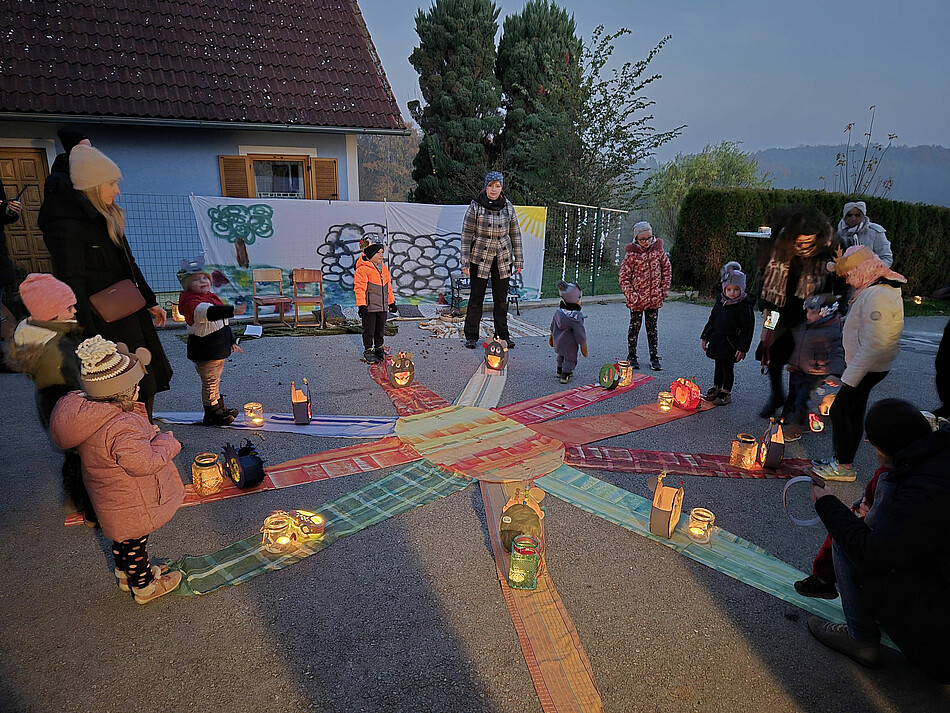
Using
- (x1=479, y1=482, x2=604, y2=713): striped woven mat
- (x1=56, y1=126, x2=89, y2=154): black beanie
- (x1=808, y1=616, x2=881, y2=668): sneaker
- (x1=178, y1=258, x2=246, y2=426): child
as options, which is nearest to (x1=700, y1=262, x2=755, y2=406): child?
(x1=808, y1=616, x2=881, y2=668): sneaker

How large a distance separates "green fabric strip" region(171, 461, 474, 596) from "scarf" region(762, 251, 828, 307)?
342cm

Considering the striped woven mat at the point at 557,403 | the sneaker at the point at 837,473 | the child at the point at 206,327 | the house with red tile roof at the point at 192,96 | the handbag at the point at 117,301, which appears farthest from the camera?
the house with red tile roof at the point at 192,96

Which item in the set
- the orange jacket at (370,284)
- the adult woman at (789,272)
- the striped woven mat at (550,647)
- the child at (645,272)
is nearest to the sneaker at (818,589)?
the striped woven mat at (550,647)

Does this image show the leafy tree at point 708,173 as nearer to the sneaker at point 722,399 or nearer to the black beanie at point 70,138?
the sneaker at point 722,399

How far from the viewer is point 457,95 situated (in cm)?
2041

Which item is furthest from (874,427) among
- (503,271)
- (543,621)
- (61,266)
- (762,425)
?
(503,271)

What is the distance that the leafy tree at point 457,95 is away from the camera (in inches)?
802

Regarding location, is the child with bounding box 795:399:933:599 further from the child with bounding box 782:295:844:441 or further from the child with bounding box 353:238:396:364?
the child with bounding box 353:238:396:364

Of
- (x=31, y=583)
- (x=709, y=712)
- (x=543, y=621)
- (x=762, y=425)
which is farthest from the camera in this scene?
(x=762, y=425)

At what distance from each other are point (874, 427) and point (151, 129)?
12.5m

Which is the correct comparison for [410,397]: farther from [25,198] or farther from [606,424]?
[25,198]

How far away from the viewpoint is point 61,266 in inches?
141

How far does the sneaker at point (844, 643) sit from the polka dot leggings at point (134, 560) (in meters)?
3.35

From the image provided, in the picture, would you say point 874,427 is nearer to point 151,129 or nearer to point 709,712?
point 709,712
